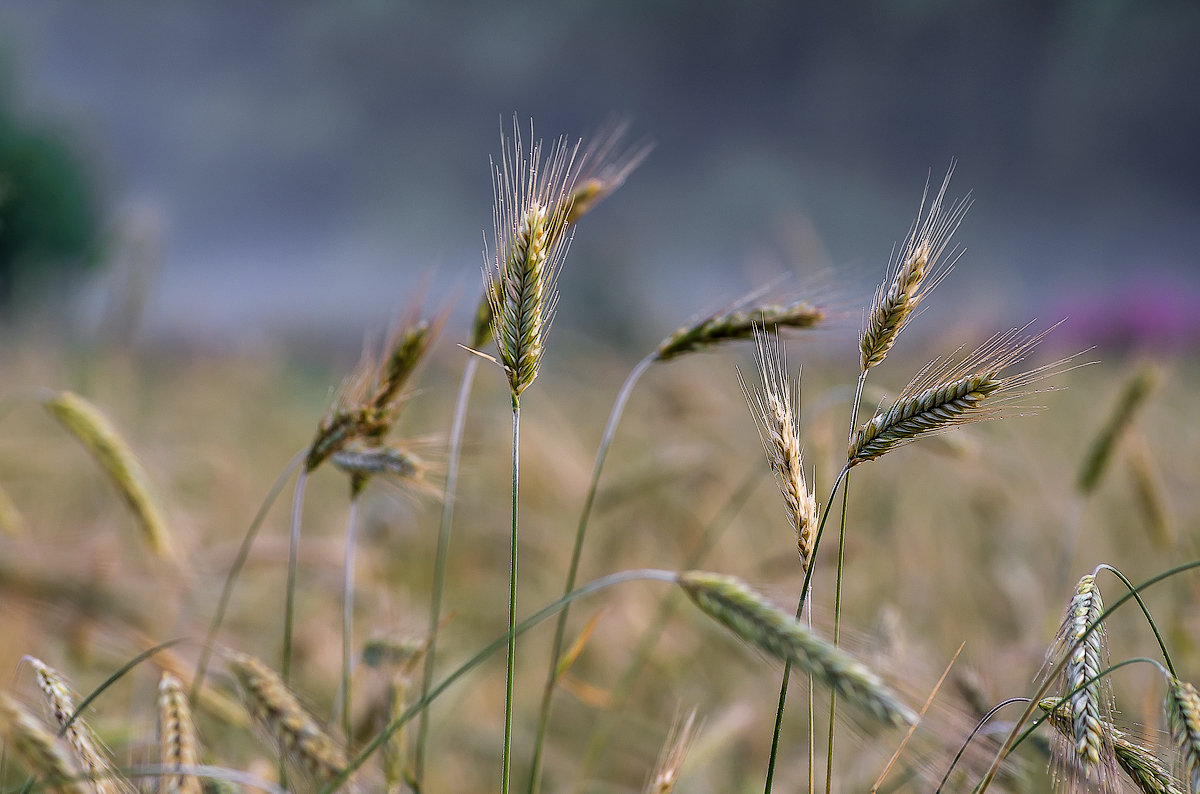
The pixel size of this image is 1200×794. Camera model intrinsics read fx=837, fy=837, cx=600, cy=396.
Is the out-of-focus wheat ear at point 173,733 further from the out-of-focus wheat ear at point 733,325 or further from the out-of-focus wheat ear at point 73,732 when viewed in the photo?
the out-of-focus wheat ear at point 733,325

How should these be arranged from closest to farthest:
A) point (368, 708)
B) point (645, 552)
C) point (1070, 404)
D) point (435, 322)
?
point (435, 322) → point (368, 708) → point (645, 552) → point (1070, 404)

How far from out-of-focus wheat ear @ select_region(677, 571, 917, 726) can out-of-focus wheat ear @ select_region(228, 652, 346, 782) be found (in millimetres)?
481

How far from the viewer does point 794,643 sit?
2.45 feet

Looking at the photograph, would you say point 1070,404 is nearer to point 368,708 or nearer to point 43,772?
point 368,708

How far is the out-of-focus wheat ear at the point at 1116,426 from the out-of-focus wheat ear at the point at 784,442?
1.20 m

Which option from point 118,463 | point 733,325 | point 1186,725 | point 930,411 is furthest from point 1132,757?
point 118,463

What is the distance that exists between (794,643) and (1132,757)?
0.45 meters

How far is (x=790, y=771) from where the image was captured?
6.24ft

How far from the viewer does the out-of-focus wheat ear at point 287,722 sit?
38.7 inches

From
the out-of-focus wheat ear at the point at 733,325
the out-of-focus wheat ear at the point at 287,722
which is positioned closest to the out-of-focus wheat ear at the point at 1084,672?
the out-of-focus wheat ear at the point at 733,325

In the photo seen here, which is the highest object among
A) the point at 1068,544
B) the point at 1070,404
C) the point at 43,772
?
the point at 1070,404

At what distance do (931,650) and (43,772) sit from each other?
209cm

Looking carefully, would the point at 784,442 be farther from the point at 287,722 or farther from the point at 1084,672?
the point at 287,722

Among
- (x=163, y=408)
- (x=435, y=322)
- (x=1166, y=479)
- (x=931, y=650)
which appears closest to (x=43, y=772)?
(x=435, y=322)
